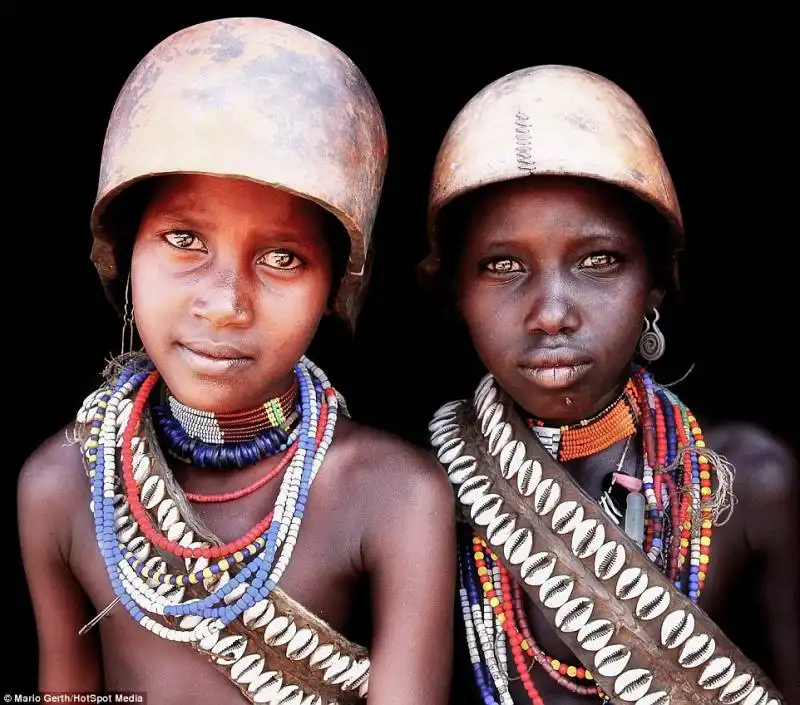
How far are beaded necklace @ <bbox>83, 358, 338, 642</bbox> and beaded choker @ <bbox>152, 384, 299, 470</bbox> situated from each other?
0.05m

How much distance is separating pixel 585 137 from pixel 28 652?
2410mm

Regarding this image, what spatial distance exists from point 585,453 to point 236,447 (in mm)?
812

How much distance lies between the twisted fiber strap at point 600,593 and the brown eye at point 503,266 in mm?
379

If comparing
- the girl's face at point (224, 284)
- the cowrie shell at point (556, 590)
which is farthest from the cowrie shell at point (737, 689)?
the girl's face at point (224, 284)

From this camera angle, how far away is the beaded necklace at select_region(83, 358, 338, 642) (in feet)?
6.60

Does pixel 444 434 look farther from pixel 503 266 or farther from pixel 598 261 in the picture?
pixel 598 261

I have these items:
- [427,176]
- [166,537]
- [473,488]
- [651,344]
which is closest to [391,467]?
[473,488]

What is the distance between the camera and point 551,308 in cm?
210

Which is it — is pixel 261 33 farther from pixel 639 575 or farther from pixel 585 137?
pixel 639 575

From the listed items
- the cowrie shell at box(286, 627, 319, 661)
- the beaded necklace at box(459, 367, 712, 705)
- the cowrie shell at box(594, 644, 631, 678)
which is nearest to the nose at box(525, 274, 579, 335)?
the beaded necklace at box(459, 367, 712, 705)

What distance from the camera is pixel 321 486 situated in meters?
2.16

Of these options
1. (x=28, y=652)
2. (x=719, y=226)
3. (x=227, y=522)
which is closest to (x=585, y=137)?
(x=227, y=522)

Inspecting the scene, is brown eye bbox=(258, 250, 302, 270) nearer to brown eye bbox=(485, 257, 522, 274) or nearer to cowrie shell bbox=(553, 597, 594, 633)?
brown eye bbox=(485, 257, 522, 274)

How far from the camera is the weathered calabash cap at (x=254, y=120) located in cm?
185
